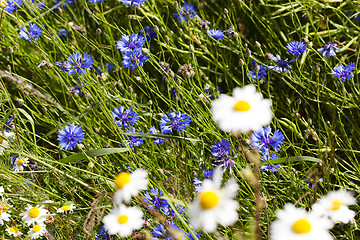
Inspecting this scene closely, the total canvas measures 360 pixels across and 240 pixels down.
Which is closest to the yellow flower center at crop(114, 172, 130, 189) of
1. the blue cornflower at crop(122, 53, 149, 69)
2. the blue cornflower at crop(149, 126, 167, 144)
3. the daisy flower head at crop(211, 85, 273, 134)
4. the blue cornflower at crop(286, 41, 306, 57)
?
the daisy flower head at crop(211, 85, 273, 134)

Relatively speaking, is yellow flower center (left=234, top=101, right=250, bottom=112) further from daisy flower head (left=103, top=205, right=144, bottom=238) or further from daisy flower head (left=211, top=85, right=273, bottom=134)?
daisy flower head (left=103, top=205, right=144, bottom=238)

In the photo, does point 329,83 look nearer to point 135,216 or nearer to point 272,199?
point 272,199

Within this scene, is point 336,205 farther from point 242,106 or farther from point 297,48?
point 297,48

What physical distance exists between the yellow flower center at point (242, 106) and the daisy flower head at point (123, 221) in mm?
334

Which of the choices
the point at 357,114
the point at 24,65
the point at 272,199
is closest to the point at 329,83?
the point at 357,114

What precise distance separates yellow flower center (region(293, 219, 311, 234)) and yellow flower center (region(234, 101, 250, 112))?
0.69 feet

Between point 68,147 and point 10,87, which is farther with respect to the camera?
point 10,87

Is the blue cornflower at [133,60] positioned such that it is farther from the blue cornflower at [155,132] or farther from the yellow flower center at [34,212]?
the yellow flower center at [34,212]

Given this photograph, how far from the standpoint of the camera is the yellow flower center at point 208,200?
0.61 meters

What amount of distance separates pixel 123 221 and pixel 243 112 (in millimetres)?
361

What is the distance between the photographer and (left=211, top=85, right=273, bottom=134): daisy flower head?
65 centimetres

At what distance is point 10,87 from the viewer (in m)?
1.85

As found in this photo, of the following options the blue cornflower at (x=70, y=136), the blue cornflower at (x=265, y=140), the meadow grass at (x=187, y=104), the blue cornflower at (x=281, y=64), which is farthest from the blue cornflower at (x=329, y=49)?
the blue cornflower at (x=70, y=136)

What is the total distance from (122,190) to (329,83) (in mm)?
1196
